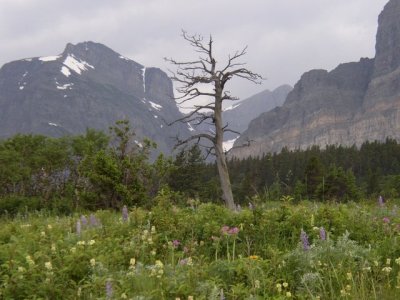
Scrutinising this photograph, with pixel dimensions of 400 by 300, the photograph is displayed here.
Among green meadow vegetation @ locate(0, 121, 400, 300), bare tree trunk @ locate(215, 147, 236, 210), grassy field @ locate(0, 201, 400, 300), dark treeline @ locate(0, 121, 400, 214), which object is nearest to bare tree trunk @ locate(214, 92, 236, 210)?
bare tree trunk @ locate(215, 147, 236, 210)

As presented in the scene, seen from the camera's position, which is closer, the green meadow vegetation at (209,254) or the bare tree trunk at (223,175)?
the green meadow vegetation at (209,254)

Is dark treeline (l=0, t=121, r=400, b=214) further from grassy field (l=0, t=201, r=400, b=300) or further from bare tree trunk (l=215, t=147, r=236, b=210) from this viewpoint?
bare tree trunk (l=215, t=147, r=236, b=210)

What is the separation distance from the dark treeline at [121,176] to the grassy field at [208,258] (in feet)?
2.03

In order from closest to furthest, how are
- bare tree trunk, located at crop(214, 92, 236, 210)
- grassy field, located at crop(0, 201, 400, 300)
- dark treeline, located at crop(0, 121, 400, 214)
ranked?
1. grassy field, located at crop(0, 201, 400, 300)
2. bare tree trunk, located at crop(214, 92, 236, 210)
3. dark treeline, located at crop(0, 121, 400, 214)

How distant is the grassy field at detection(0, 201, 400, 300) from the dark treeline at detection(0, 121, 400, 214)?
24.3 inches

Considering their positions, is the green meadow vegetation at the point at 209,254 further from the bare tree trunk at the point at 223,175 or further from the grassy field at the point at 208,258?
the bare tree trunk at the point at 223,175

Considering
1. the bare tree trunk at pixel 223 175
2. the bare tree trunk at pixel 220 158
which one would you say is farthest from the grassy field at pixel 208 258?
the bare tree trunk at pixel 223 175

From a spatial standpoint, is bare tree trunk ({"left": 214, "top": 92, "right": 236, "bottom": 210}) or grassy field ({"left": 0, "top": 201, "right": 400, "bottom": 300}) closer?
grassy field ({"left": 0, "top": 201, "right": 400, "bottom": 300})

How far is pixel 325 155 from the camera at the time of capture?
469 ft

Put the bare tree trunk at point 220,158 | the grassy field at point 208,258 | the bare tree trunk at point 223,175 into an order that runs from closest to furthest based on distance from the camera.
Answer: the grassy field at point 208,258 → the bare tree trunk at point 220,158 → the bare tree trunk at point 223,175

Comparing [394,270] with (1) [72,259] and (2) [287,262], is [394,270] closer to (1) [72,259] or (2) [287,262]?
(2) [287,262]

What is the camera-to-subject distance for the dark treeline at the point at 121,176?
19844 millimetres

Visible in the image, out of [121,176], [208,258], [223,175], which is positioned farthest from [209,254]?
[121,176]

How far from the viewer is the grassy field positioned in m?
3.79
